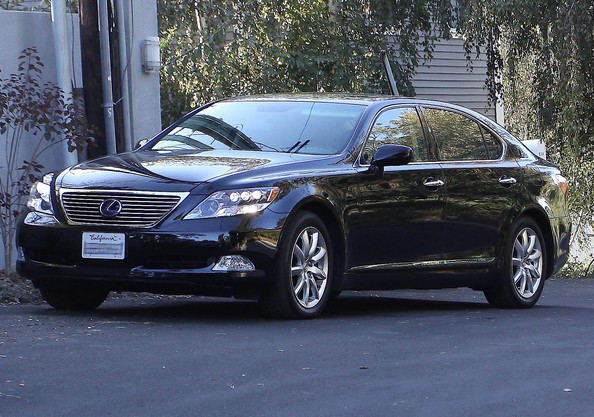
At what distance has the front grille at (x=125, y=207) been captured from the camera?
9492mm

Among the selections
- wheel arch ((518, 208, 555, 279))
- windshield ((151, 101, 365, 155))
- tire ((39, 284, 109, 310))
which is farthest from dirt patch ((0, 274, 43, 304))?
wheel arch ((518, 208, 555, 279))

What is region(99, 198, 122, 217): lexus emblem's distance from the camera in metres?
9.59

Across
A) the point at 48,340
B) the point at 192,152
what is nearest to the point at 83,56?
the point at 192,152

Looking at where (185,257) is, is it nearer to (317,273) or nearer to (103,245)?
(103,245)

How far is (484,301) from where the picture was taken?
1305cm

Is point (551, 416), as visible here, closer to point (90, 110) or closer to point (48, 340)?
point (48, 340)

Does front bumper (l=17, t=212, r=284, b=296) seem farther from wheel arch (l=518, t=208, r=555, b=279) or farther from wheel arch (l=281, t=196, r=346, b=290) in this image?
wheel arch (l=518, t=208, r=555, b=279)

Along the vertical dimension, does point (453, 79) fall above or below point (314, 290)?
above

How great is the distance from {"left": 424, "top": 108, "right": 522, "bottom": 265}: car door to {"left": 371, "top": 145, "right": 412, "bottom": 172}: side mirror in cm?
81

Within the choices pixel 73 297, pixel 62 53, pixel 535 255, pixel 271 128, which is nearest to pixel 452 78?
pixel 62 53

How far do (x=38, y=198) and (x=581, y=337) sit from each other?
367cm

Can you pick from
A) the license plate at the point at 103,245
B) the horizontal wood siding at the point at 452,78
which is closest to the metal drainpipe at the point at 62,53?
the license plate at the point at 103,245

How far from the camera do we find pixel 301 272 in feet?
32.4

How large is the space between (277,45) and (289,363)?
13.1 meters
